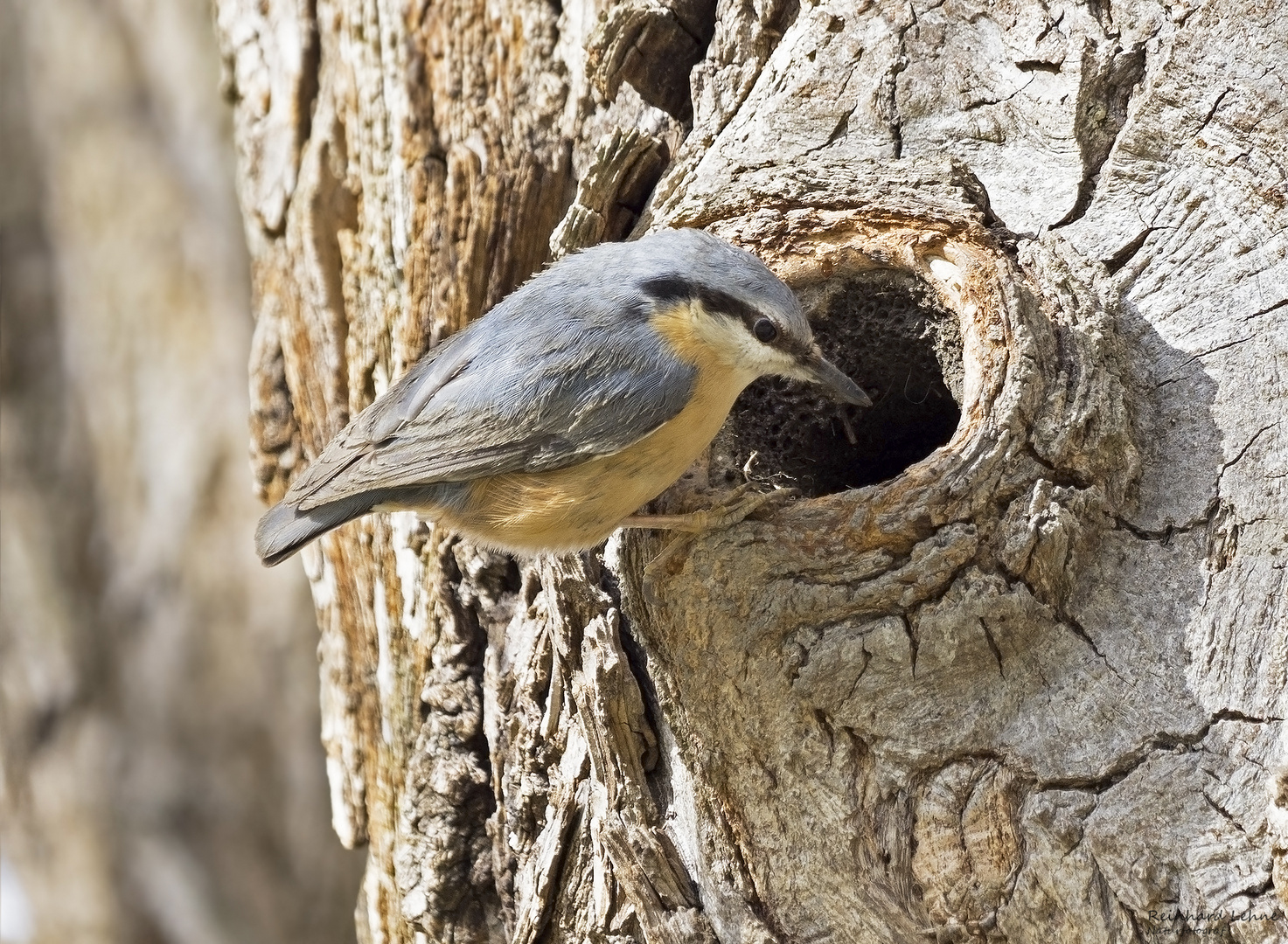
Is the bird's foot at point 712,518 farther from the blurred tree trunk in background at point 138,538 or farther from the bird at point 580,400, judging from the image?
the blurred tree trunk in background at point 138,538

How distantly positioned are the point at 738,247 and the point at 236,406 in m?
2.57

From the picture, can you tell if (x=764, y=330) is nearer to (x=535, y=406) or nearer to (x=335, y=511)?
(x=535, y=406)

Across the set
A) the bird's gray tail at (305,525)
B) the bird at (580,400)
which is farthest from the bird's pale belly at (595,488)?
the bird's gray tail at (305,525)

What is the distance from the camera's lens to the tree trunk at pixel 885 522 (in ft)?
6.66

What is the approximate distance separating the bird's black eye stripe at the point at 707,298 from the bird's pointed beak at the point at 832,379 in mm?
128

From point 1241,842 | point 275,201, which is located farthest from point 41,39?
point 1241,842

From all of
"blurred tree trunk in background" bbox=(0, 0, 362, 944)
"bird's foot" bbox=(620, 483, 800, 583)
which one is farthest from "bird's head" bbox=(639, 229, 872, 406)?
"blurred tree trunk in background" bbox=(0, 0, 362, 944)

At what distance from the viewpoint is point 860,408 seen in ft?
9.75

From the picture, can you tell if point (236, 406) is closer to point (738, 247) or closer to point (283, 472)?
point (283, 472)

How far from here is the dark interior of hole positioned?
8.37 feet

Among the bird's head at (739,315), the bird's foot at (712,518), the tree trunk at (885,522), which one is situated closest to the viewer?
the tree trunk at (885,522)

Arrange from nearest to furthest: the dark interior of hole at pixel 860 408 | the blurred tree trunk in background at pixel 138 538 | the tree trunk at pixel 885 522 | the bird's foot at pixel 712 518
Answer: the tree trunk at pixel 885 522
the bird's foot at pixel 712 518
the dark interior of hole at pixel 860 408
the blurred tree trunk in background at pixel 138 538

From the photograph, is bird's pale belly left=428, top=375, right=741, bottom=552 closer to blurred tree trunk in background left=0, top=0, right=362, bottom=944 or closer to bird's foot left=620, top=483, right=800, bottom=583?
bird's foot left=620, top=483, right=800, bottom=583

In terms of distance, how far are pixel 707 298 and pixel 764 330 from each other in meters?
0.13
